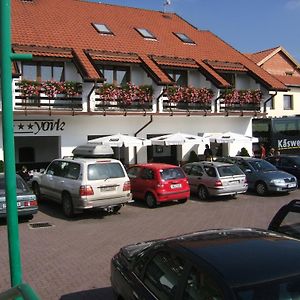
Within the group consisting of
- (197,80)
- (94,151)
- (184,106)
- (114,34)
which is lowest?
(94,151)

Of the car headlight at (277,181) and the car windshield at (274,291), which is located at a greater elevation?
the car windshield at (274,291)

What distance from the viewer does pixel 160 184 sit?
16.4 m

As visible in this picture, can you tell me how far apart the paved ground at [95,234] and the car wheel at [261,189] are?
0.39 meters

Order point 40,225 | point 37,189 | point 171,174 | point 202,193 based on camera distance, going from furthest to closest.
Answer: point 202,193 < point 37,189 < point 171,174 < point 40,225

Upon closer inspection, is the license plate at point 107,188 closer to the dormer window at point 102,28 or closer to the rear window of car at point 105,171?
the rear window of car at point 105,171

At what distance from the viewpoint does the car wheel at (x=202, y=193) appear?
60.3 feet

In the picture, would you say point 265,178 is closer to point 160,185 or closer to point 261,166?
point 261,166

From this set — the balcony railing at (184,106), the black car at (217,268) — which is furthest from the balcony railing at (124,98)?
the black car at (217,268)

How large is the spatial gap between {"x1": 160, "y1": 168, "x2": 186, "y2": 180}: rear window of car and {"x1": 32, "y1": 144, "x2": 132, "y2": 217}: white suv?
2.09 m

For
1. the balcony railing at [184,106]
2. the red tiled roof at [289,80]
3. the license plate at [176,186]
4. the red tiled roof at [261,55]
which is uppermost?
the red tiled roof at [261,55]

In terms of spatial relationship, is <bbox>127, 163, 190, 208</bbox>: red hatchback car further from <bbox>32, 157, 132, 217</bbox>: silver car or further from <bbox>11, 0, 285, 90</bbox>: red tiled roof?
<bbox>11, 0, 285, 90</bbox>: red tiled roof

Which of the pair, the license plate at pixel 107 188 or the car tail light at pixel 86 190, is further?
the license plate at pixel 107 188

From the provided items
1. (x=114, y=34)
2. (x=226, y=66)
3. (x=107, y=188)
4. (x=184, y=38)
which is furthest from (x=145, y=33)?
(x=107, y=188)

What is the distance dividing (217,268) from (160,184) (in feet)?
41.1
